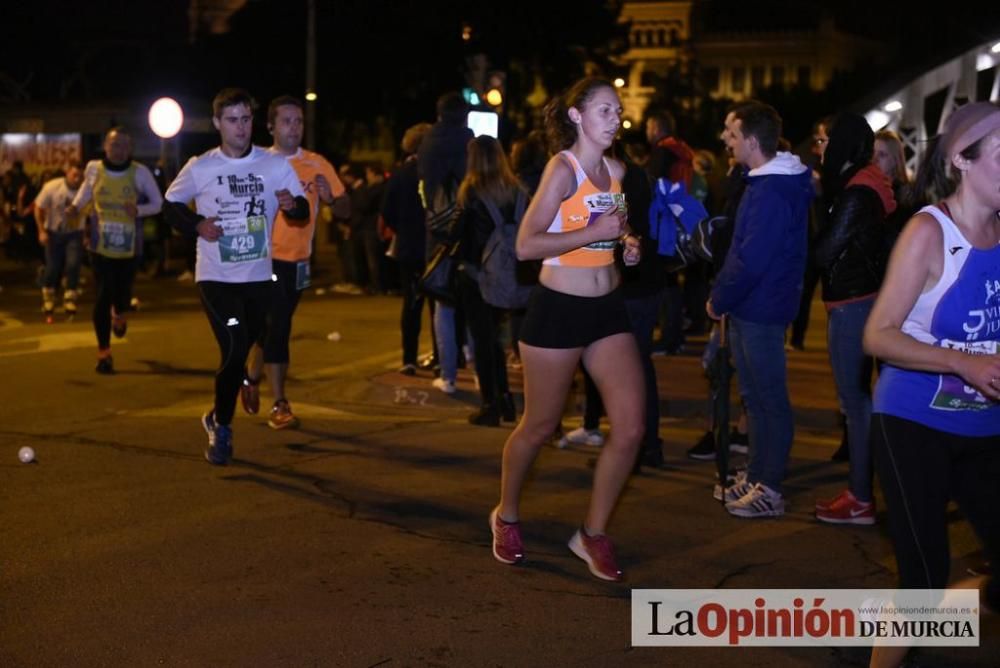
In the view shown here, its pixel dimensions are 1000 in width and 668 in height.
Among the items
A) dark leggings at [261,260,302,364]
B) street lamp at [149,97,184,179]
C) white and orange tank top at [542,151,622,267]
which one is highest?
street lamp at [149,97,184,179]

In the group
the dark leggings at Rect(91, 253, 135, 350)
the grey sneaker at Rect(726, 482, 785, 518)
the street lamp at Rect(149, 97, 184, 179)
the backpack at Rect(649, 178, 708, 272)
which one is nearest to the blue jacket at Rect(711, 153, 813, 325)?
the grey sneaker at Rect(726, 482, 785, 518)

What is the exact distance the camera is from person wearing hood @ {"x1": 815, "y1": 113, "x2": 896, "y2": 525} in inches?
282

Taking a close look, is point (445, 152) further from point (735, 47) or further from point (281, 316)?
point (735, 47)

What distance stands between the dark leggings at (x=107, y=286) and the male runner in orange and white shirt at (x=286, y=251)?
118 inches

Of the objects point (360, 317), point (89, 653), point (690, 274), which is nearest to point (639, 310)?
point (89, 653)

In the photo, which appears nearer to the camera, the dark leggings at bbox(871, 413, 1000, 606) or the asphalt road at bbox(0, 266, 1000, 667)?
the dark leggings at bbox(871, 413, 1000, 606)

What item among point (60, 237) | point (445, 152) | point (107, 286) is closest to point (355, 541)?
point (445, 152)

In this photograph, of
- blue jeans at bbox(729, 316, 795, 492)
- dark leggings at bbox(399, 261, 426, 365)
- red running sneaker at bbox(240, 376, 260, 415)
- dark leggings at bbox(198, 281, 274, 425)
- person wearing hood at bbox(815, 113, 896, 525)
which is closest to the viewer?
person wearing hood at bbox(815, 113, 896, 525)

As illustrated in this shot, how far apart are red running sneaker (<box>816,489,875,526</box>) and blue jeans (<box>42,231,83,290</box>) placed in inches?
487

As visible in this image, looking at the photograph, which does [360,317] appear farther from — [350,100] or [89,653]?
[350,100]

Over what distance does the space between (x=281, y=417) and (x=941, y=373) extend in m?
6.26

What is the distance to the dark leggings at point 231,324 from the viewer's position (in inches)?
332

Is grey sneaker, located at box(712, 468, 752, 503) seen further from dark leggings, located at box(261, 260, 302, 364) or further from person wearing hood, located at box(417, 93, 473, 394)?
person wearing hood, located at box(417, 93, 473, 394)

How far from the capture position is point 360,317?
60.4 feet
